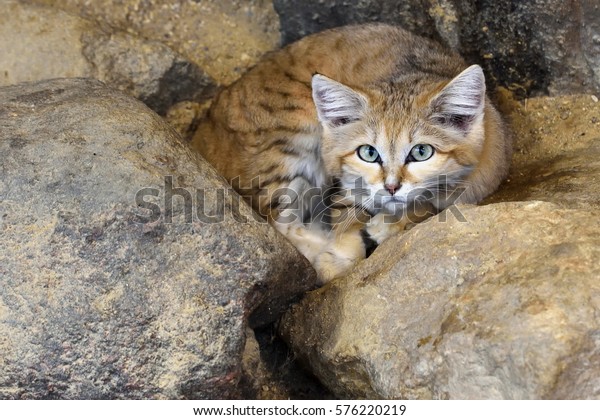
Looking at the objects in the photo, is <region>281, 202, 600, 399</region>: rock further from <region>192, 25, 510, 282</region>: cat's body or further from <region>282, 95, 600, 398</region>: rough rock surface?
<region>192, 25, 510, 282</region>: cat's body

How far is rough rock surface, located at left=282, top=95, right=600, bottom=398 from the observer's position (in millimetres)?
2443

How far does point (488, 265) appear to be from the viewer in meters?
2.77

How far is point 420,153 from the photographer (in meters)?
3.36

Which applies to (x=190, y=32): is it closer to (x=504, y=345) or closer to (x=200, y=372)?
(x=200, y=372)

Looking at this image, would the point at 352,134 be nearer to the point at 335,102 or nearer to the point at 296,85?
the point at 335,102

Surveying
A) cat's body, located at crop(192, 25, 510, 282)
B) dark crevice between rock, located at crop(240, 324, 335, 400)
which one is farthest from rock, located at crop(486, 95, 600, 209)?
dark crevice between rock, located at crop(240, 324, 335, 400)

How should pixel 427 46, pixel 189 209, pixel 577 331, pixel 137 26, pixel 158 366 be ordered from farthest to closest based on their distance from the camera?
pixel 137 26, pixel 427 46, pixel 189 209, pixel 158 366, pixel 577 331

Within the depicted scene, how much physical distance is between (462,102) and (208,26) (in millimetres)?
2011

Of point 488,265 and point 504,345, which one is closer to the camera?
point 504,345

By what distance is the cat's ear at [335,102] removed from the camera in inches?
132

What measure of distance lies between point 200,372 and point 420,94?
60.2 inches

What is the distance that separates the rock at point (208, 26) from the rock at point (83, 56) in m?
0.23

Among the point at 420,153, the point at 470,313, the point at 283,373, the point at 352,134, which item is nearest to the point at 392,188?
the point at 420,153

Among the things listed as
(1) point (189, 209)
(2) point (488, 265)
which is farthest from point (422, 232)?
(1) point (189, 209)
